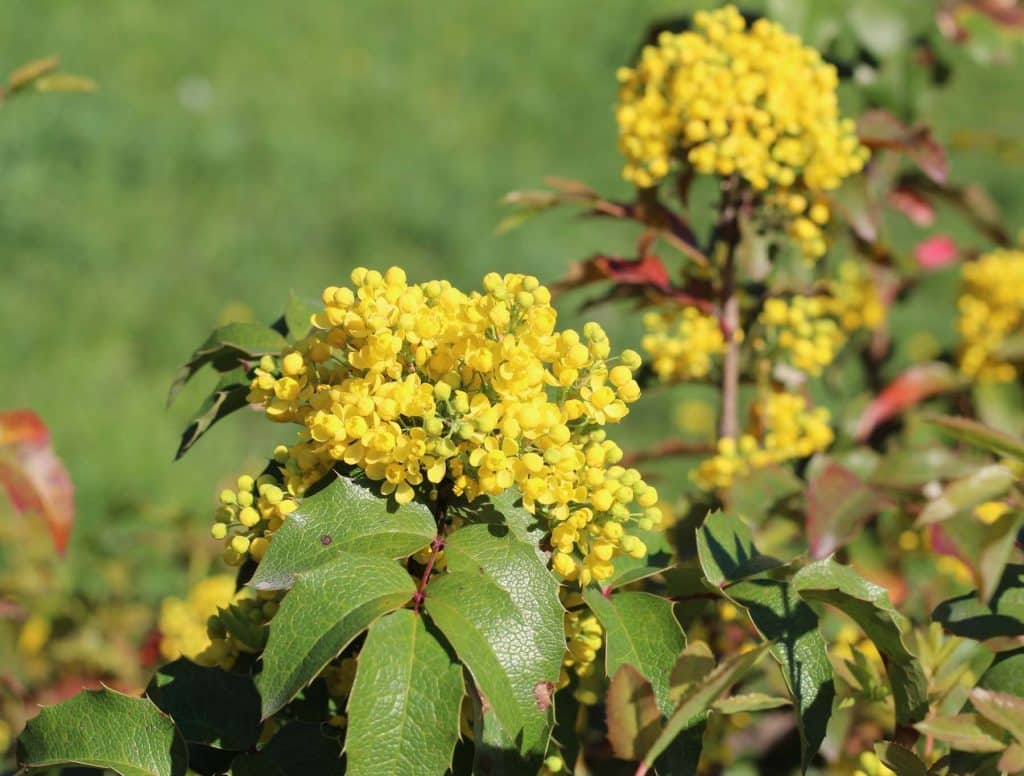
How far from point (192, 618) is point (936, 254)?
5.84 ft

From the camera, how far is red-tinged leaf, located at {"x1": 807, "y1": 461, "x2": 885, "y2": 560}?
1.54 metres

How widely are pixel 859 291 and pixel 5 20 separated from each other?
15.9ft

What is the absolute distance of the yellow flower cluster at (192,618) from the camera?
1.83 metres

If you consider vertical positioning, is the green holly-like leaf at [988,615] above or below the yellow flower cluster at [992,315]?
above

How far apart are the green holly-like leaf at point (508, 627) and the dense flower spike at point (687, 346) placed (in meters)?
0.96

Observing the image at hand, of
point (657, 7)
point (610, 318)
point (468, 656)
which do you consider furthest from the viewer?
point (657, 7)

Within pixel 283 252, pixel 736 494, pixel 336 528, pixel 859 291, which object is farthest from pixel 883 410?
pixel 283 252

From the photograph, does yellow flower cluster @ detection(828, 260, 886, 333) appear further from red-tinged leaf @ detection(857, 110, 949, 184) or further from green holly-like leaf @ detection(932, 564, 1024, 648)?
green holly-like leaf @ detection(932, 564, 1024, 648)

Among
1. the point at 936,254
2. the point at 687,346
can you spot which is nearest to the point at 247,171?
the point at 936,254

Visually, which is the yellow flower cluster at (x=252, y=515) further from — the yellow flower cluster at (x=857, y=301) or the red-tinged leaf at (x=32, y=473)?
the yellow flower cluster at (x=857, y=301)

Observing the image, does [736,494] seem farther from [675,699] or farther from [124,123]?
[124,123]

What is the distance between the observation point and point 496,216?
17.9ft

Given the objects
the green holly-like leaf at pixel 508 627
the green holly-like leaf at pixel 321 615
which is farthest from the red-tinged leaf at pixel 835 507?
the green holly-like leaf at pixel 321 615

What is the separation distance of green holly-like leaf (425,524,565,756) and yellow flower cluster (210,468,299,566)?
0.52ft
